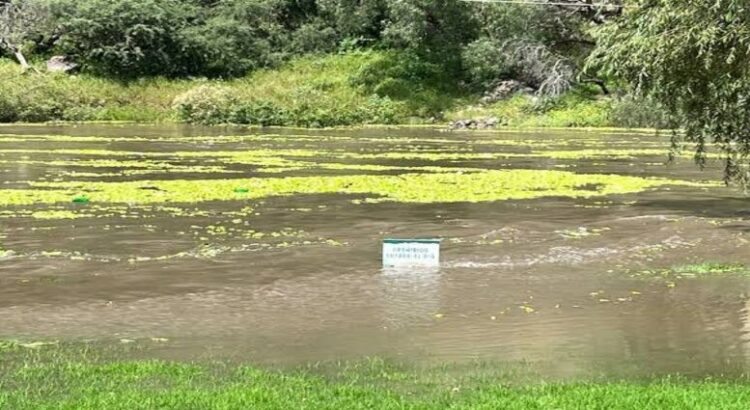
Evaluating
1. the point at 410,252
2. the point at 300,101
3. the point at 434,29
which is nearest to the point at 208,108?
the point at 300,101

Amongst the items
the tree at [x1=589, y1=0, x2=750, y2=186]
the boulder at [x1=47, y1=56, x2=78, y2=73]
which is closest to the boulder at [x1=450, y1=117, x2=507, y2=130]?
the boulder at [x1=47, y1=56, x2=78, y2=73]

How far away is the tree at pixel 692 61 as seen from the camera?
50.2 ft

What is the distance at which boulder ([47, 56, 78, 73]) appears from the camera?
211ft

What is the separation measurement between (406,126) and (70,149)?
2658 cm

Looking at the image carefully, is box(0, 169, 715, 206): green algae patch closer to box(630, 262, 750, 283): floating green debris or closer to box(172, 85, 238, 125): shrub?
box(630, 262, 750, 283): floating green debris

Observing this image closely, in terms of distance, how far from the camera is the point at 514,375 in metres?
8.90

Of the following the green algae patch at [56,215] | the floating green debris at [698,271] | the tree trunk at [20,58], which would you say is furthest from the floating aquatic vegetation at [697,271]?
the tree trunk at [20,58]

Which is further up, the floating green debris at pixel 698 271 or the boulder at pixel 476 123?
the floating green debris at pixel 698 271

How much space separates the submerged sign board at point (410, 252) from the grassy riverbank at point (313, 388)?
5.44 m

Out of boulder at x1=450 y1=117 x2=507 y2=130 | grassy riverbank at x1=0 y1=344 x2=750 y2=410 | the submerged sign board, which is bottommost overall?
boulder at x1=450 y1=117 x2=507 y2=130

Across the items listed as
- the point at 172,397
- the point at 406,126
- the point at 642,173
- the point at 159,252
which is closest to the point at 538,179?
the point at 642,173

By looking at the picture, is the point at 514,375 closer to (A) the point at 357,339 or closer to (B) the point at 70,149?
(A) the point at 357,339

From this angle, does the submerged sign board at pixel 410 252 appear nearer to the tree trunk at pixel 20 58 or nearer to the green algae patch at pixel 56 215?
the green algae patch at pixel 56 215

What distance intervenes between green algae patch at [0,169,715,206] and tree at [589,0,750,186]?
19.9 ft
